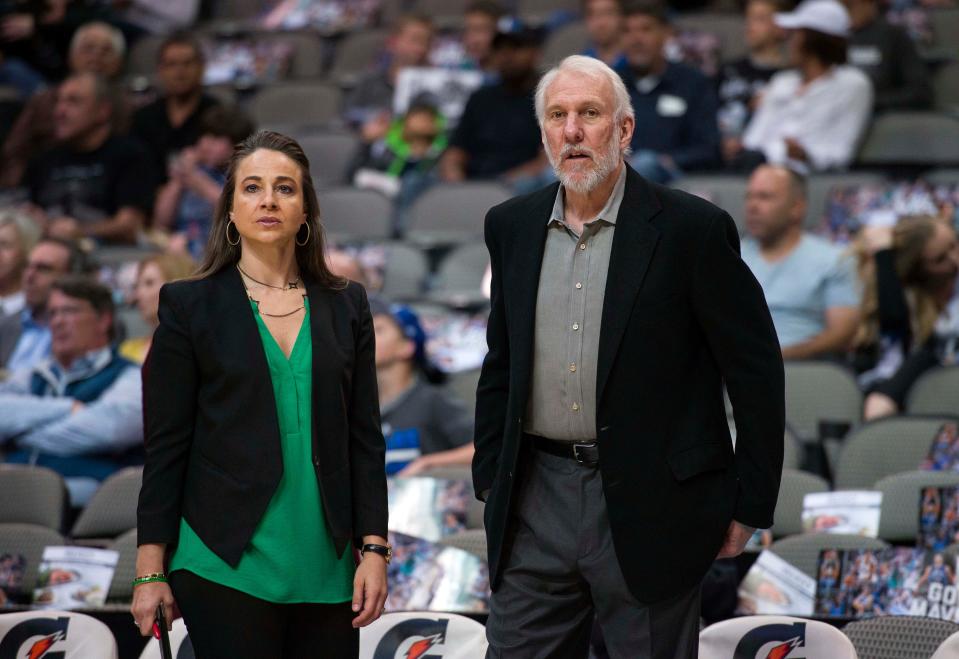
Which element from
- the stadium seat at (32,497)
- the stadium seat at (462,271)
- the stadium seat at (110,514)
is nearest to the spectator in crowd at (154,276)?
the stadium seat at (32,497)

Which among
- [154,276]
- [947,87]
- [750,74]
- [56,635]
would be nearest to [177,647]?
[56,635]

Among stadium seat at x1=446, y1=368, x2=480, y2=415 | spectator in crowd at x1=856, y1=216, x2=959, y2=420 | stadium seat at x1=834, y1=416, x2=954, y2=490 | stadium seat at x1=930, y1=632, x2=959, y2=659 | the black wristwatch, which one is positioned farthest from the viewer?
spectator in crowd at x1=856, y1=216, x2=959, y2=420

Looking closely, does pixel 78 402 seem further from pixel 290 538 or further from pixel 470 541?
pixel 290 538

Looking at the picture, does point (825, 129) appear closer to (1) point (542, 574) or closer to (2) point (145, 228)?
(2) point (145, 228)

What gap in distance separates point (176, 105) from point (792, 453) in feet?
14.7

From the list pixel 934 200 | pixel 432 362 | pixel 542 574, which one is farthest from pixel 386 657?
pixel 934 200

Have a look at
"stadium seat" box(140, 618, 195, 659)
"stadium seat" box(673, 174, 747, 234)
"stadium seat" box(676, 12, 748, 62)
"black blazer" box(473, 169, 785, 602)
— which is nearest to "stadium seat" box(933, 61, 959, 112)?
"stadium seat" box(676, 12, 748, 62)

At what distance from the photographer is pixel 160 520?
2377mm

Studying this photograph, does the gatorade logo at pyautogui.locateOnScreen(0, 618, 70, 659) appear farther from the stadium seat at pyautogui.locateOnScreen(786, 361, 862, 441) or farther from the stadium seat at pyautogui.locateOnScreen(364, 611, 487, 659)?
the stadium seat at pyautogui.locateOnScreen(786, 361, 862, 441)

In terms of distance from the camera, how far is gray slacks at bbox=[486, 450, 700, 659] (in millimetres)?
2529

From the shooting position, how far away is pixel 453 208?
23.8 feet

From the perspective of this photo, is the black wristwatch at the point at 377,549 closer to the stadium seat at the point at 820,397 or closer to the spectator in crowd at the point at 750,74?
the stadium seat at the point at 820,397

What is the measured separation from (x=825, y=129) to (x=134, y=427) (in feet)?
12.7

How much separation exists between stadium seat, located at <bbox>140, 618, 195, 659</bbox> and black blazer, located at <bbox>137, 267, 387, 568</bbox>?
731 mm
